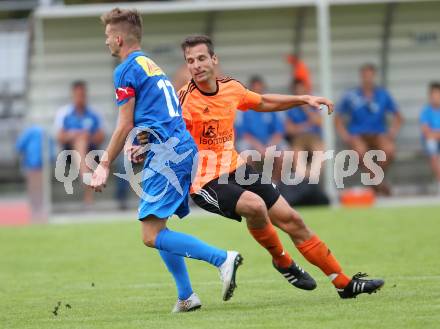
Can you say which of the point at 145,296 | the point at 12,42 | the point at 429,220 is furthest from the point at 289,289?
the point at 12,42

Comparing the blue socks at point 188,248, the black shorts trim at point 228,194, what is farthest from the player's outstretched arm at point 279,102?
the blue socks at point 188,248

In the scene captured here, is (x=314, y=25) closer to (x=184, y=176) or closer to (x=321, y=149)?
(x=321, y=149)

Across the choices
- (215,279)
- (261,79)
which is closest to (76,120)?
(261,79)

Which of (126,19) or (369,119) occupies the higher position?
(126,19)

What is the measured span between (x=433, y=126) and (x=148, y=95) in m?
10.8

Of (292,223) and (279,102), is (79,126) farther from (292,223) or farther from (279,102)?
(292,223)

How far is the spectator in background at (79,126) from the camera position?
54.3 ft

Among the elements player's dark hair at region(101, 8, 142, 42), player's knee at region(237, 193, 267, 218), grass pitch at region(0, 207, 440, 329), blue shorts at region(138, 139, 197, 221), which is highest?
player's dark hair at region(101, 8, 142, 42)

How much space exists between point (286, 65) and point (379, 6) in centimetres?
185

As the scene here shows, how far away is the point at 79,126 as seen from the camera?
54.7 feet

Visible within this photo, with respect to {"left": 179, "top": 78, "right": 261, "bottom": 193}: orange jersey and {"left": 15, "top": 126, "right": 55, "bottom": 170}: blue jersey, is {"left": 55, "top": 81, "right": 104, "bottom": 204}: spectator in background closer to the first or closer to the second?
{"left": 15, "top": 126, "right": 55, "bottom": 170}: blue jersey

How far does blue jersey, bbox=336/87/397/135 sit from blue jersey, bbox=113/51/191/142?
10.4 metres

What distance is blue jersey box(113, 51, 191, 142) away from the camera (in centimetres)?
713

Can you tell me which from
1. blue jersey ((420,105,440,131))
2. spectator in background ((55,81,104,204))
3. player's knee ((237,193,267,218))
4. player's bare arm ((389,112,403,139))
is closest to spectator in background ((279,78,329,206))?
player's bare arm ((389,112,403,139))
